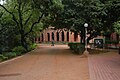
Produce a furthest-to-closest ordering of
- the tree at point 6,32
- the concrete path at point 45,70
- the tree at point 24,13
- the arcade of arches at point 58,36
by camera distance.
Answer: the arcade of arches at point 58,36
the tree at point 6,32
the tree at point 24,13
the concrete path at point 45,70

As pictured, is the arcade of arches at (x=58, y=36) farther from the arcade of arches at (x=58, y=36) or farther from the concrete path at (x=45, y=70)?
the concrete path at (x=45, y=70)

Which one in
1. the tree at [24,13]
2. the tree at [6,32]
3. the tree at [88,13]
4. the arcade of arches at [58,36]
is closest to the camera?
the tree at [88,13]

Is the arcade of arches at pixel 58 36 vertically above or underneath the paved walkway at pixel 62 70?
above

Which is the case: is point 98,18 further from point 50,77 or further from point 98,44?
point 50,77

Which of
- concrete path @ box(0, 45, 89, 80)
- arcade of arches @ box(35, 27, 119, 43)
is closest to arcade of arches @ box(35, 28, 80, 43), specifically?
arcade of arches @ box(35, 27, 119, 43)

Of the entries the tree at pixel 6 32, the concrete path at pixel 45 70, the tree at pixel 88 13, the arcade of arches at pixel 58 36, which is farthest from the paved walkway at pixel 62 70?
the arcade of arches at pixel 58 36

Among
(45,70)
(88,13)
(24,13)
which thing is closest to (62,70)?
(45,70)

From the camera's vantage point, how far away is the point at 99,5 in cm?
3111

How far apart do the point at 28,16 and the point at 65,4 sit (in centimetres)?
882

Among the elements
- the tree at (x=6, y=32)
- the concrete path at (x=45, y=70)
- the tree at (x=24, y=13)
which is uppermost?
the tree at (x=24, y=13)

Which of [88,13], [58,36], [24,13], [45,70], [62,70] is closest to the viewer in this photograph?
[62,70]

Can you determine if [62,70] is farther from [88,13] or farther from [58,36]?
[58,36]

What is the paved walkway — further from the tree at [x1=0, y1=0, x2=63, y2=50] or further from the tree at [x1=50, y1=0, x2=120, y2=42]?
the tree at [x1=0, y1=0, x2=63, y2=50]

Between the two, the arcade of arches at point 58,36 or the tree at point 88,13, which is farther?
the arcade of arches at point 58,36
